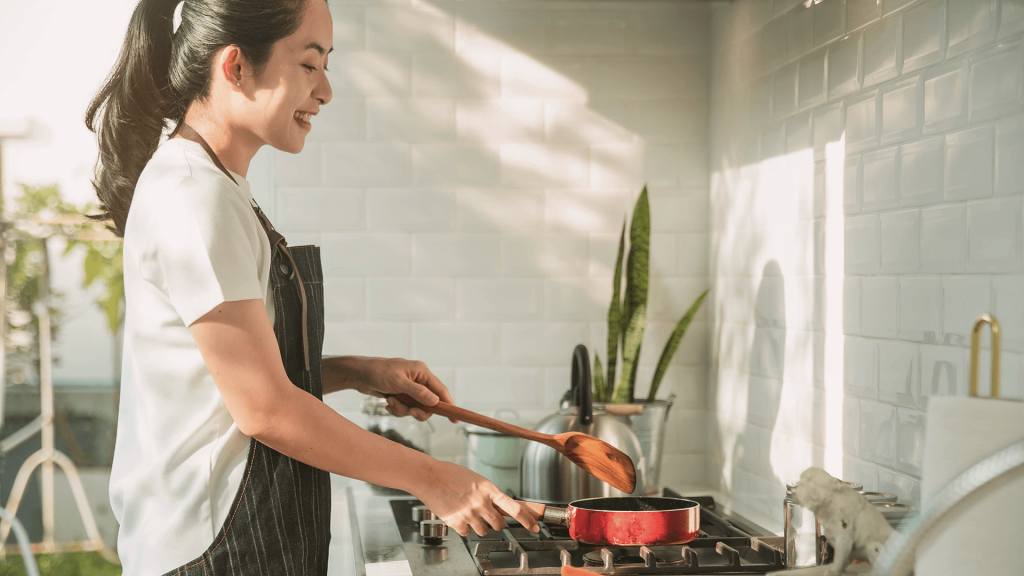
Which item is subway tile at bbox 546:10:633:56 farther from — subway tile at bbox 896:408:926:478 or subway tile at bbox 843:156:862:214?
subway tile at bbox 896:408:926:478

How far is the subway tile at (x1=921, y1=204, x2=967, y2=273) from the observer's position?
1.08 meters

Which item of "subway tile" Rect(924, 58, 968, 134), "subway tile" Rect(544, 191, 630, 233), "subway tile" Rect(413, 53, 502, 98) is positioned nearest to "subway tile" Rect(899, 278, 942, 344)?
"subway tile" Rect(924, 58, 968, 134)

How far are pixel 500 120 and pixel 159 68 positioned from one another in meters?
1.06

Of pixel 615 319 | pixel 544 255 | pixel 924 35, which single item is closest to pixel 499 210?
pixel 544 255

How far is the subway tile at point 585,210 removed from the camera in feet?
6.88

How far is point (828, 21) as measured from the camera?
4.82ft

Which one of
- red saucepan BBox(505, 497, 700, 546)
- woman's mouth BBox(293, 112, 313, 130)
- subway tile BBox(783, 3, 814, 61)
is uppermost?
subway tile BBox(783, 3, 814, 61)

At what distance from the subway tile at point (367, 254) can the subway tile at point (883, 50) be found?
115 centimetres

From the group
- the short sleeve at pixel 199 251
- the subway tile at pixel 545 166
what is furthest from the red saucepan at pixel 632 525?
the subway tile at pixel 545 166

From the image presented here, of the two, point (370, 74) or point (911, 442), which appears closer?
point (911, 442)

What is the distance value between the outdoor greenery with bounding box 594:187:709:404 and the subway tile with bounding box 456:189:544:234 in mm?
256

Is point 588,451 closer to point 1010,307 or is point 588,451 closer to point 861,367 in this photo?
point 861,367

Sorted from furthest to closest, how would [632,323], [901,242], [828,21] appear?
[632,323] < [828,21] < [901,242]

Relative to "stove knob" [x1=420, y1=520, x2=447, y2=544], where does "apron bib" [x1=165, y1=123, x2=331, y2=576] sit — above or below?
above
